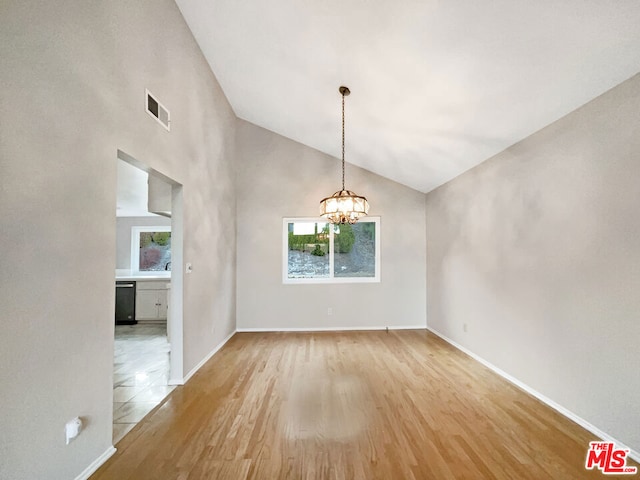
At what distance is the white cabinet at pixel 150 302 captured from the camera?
6.06m

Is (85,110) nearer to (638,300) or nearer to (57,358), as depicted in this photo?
(57,358)

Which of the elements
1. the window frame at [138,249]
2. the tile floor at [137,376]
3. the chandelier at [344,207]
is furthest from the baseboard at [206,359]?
the window frame at [138,249]

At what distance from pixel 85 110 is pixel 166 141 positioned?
1.06 metres

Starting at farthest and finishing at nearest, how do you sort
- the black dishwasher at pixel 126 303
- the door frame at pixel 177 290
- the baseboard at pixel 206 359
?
the black dishwasher at pixel 126 303, the baseboard at pixel 206 359, the door frame at pixel 177 290

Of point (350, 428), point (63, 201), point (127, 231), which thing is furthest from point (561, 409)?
point (127, 231)

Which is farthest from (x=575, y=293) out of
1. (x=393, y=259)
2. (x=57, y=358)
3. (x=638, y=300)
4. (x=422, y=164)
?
(x=57, y=358)

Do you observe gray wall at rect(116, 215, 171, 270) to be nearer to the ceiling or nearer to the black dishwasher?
the black dishwasher

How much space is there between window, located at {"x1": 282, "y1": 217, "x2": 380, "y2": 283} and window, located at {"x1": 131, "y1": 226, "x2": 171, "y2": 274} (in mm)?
3480

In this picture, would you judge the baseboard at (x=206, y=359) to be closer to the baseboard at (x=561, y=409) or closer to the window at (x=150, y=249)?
the window at (x=150, y=249)

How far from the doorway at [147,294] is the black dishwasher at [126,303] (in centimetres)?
7

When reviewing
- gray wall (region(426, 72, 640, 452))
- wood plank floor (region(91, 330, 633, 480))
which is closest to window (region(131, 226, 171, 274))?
wood plank floor (region(91, 330, 633, 480))

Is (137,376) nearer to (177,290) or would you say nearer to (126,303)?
(177,290)

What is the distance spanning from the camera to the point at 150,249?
7180 mm

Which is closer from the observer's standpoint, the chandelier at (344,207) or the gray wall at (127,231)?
the chandelier at (344,207)
